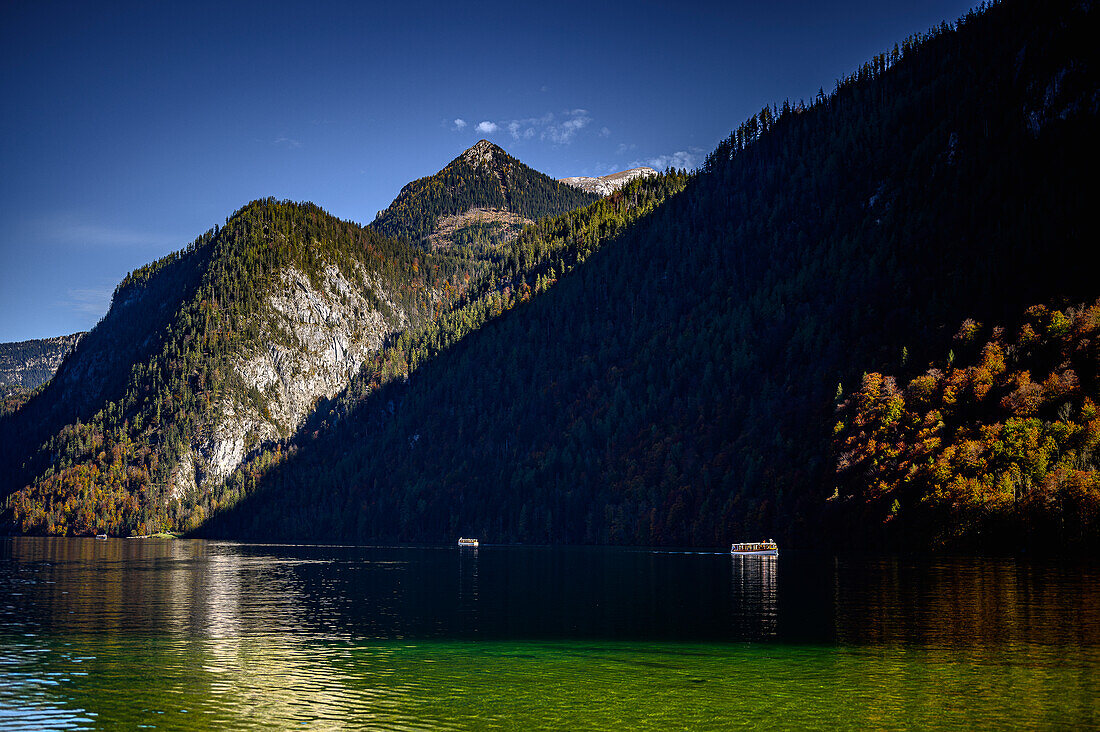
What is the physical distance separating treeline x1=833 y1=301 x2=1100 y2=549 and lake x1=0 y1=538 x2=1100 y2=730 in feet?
103

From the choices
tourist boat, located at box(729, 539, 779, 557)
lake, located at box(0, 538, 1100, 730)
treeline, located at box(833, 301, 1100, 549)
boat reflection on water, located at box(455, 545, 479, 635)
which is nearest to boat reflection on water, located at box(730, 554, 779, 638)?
lake, located at box(0, 538, 1100, 730)

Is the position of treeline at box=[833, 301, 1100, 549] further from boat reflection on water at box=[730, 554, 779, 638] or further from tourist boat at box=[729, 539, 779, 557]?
boat reflection on water at box=[730, 554, 779, 638]

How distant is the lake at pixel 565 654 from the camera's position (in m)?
41.9

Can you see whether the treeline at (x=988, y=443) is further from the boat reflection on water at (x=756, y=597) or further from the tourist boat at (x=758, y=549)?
the boat reflection on water at (x=756, y=597)

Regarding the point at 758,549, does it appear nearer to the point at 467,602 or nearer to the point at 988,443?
the point at 988,443

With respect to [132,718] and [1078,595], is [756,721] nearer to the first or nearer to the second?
[132,718]

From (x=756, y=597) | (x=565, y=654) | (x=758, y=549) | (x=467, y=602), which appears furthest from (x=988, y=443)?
(x=565, y=654)

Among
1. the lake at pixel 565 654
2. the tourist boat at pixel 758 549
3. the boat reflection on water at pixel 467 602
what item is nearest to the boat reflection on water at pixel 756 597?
the lake at pixel 565 654

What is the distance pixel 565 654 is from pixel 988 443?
4946 inches

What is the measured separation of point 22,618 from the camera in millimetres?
77562

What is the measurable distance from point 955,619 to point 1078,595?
19870mm

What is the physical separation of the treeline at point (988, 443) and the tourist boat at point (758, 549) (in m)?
21.7

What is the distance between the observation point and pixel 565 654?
58531 millimetres

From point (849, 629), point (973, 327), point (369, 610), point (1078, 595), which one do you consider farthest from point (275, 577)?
point (973, 327)
